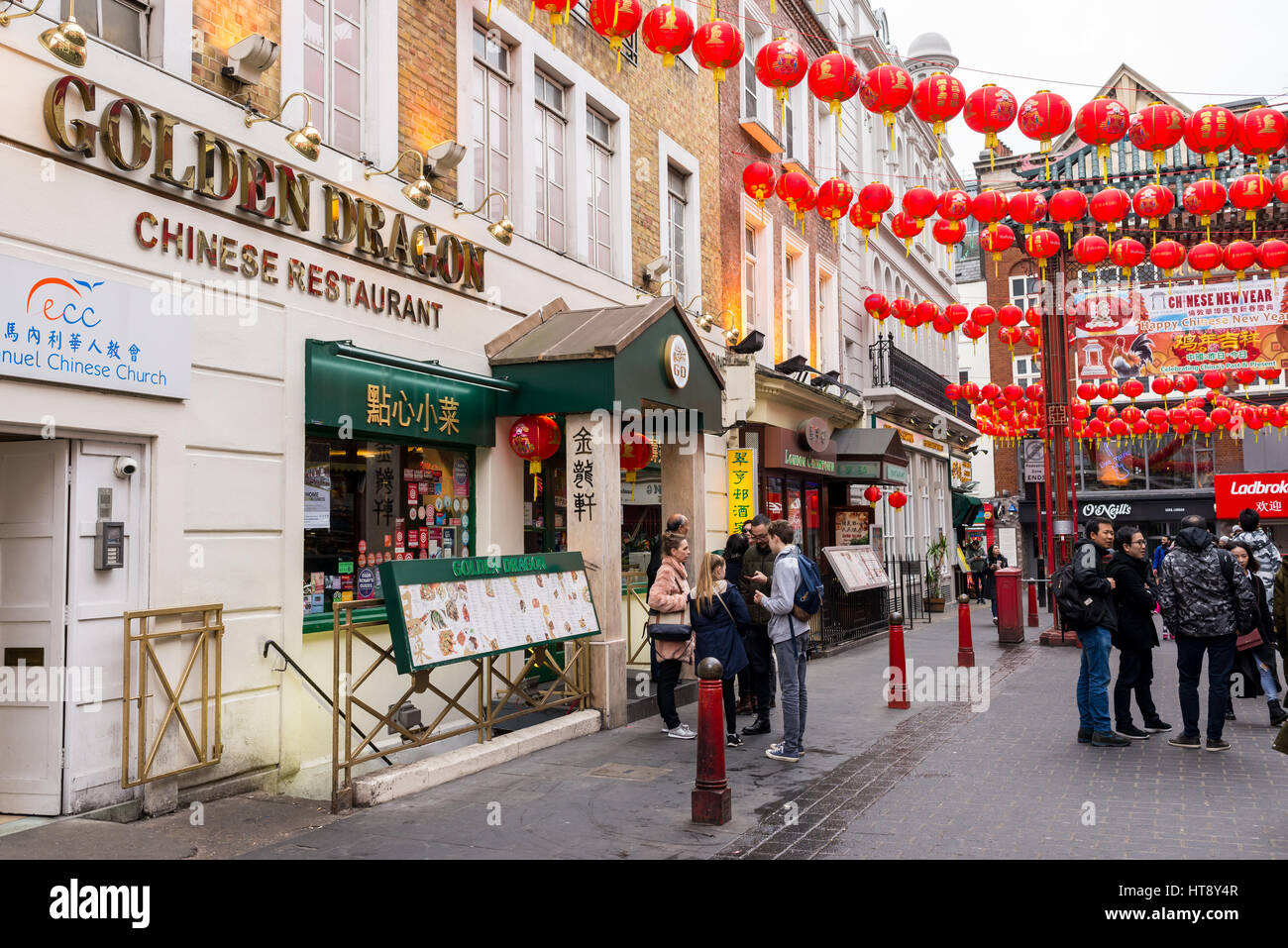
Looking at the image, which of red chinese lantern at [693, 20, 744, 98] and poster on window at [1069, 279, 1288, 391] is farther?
poster on window at [1069, 279, 1288, 391]

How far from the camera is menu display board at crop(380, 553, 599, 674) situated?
6.91 meters

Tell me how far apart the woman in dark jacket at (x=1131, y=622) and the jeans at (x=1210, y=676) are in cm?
31

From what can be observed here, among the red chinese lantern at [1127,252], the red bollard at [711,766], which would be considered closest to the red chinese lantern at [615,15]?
the red bollard at [711,766]

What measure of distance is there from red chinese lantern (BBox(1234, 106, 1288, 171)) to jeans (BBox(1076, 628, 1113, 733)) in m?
4.96

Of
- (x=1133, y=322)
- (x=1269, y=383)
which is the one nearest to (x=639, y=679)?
(x=1133, y=322)

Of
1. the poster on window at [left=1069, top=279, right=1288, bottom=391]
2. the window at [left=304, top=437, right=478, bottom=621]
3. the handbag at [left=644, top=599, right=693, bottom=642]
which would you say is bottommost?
the handbag at [left=644, top=599, right=693, bottom=642]

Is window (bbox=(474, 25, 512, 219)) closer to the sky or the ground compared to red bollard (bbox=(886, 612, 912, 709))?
closer to the sky

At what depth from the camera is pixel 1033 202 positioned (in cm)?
1212

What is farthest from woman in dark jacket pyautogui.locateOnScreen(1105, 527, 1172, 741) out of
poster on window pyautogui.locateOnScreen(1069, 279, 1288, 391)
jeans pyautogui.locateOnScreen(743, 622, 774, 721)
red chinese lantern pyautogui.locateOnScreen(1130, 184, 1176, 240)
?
poster on window pyautogui.locateOnScreen(1069, 279, 1288, 391)

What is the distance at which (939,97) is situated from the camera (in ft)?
30.3

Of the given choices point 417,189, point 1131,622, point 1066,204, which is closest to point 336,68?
point 417,189

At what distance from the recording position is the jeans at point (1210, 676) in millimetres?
8117

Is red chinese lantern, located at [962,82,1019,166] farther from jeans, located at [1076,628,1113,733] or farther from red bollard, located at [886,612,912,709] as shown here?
red bollard, located at [886,612,912,709]
